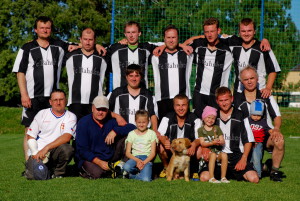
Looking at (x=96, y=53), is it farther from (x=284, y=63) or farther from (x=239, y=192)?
(x=284, y=63)

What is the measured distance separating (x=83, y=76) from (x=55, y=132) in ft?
3.17

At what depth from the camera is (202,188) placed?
459 cm

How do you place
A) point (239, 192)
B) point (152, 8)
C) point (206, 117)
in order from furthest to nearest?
point (152, 8), point (206, 117), point (239, 192)

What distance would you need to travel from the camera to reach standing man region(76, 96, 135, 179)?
517 cm

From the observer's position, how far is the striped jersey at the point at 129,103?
18.6ft

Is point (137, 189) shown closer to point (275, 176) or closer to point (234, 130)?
point (234, 130)

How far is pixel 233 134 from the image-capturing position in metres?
5.30

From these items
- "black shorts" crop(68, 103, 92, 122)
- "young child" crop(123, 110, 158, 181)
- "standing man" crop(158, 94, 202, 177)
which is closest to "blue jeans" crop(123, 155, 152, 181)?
"young child" crop(123, 110, 158, 181)

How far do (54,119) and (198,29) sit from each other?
8.74 m

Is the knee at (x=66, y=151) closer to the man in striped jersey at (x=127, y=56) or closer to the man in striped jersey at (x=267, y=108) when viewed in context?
the man in striped jersey at (x=127, y=56)

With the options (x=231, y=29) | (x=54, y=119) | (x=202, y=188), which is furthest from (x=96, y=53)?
(x=231, y=29)

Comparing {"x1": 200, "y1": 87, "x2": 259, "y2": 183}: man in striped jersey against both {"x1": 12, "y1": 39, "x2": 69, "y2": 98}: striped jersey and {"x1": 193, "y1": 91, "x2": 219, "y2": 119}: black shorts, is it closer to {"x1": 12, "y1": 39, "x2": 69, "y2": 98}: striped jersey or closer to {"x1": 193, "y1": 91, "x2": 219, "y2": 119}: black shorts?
{"x1": 193, "y1": 91, "x2": 219, "y2": 119}: black shorts

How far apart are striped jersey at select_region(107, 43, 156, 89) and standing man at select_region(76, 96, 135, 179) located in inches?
35.6

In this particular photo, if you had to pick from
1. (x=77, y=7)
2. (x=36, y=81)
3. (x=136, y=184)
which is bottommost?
(x=136, y=184)
